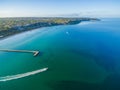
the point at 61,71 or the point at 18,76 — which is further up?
the point at 61,71

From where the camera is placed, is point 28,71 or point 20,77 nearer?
point 20,77

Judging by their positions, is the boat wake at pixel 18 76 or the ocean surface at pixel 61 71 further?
the boat wake at pixel 18 76

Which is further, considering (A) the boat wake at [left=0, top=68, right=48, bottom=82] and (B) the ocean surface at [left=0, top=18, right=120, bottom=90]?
(A) the boat wake at [left=0, top=68, right=48, bottom=82]

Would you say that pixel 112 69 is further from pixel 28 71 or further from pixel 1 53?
pixel 1 53

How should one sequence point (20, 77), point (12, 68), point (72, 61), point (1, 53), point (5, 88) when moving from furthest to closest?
point (1, 53) < point (72, 61) < point (12, 68) < point (20, 77) < point (5, 88)

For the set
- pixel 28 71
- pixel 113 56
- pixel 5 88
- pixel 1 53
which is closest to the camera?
pixel 5 88

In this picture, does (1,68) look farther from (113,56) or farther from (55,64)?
(113,56)

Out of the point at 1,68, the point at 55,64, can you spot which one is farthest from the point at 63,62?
the point at 1,68

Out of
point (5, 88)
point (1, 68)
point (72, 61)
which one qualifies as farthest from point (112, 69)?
point (1, 68)

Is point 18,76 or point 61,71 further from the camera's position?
point 61,71
